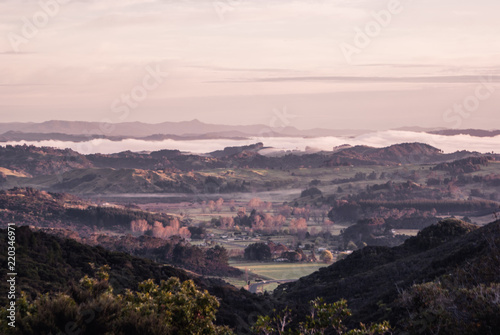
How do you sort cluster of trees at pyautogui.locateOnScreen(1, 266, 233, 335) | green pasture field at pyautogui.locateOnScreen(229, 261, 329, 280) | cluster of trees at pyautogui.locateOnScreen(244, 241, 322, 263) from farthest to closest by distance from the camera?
1. cluster of trees at pyautogui.locateOnScreen(244, 241, 322, 263)
2. green pasture field at pyautogui.locateOnScreen(229, 261, 329, 280)
3. cluster of trees at pyautogui.locateOnScreen(1, 266, 233, 335)

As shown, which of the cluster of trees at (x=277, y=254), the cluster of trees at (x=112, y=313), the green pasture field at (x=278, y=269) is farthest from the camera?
the cluster of trees at (x=277, y=254)

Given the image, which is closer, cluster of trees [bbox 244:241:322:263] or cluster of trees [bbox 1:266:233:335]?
cluster of trees [bbox 1:266:233:335]

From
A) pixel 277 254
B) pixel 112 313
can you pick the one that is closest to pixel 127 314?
pixel 112 313

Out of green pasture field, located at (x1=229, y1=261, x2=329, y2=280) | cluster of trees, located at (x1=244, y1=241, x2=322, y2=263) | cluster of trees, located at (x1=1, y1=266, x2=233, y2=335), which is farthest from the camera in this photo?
cluster of trees, located at (x1=244, y1=241, x2=322, y2=263)

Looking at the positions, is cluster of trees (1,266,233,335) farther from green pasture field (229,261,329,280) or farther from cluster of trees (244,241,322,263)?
cluster of trees (244,241,322,263)

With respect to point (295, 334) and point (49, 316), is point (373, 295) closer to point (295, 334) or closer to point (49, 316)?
point (295, 334)

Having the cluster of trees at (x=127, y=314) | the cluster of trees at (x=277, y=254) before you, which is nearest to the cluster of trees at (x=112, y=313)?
the cluster of trees at (x=127, y=314)

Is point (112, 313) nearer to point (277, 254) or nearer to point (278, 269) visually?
point (278, 269)

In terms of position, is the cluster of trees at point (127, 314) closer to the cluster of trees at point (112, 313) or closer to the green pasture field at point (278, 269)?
the cluster of trees at point (112, 313)

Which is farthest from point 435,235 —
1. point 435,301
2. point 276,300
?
point 435,301

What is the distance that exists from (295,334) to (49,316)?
10794 millimetres

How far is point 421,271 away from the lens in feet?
229

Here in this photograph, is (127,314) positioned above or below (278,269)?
above

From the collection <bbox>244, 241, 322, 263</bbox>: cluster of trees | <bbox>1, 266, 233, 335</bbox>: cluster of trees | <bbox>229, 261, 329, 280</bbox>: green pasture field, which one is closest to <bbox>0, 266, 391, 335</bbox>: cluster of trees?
<bbox>1, 266, 233, 335</bbox>: cluster of trees
